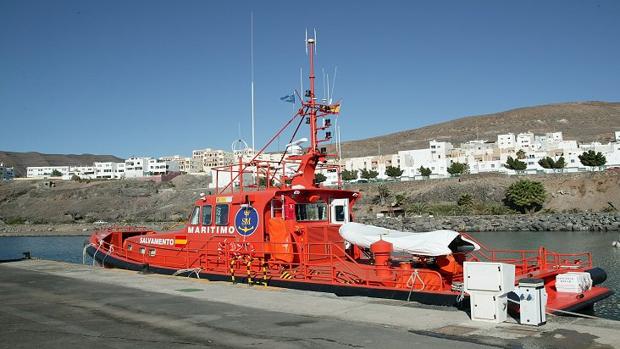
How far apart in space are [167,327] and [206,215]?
7.64 metres

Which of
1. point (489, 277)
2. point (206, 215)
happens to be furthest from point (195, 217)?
point (489, 277)

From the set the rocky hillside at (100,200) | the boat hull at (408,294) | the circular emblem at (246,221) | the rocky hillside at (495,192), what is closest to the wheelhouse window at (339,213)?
the circular emblem at (246,221)

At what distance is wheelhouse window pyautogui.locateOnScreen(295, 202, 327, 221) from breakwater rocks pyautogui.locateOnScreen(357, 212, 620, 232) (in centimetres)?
4510

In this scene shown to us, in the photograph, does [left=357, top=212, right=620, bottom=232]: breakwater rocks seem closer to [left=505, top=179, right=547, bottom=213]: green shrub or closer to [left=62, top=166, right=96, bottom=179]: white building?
[left=505, top=179, right=547, bottom=213]: green shrub

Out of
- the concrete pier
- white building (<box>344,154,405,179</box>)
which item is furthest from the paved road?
white building (<box>344,154,405,179</box>)

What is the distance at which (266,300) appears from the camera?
1148cm

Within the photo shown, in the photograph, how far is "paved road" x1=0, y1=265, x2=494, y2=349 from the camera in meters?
7.66

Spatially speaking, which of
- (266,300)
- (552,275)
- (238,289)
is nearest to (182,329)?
(266,300)

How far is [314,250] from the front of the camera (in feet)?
47.7

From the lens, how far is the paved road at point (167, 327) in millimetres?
7656

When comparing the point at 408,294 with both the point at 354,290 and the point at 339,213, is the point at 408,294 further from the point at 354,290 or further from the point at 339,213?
the point at 339,213

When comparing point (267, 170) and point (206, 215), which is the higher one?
point (267, 170)

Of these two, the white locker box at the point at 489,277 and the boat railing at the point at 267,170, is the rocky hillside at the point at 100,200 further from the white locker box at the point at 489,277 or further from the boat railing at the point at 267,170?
the white locker box at the point at 489,277

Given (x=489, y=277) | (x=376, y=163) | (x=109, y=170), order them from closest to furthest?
(x=489, y=277) < (x=376, y=163) < (x=109, y=170)
